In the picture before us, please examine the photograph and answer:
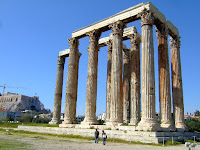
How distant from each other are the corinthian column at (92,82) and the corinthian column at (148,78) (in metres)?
8.92

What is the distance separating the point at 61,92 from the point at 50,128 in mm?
12713

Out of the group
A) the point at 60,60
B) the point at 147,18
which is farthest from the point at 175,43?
the point at 60,60

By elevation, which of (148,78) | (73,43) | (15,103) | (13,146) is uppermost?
(73,43)

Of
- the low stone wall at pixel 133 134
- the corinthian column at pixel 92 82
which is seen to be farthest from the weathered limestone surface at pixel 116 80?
the corinthian column at pixel 92 82

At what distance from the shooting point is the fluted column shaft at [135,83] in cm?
3123

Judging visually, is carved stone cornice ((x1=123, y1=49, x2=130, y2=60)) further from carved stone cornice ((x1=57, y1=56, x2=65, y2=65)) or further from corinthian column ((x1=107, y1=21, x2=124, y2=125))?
carved stone cornice ((x1=57, y1=56, x2=65, y2=65))

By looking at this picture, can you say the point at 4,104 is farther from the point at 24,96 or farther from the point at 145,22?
the point at 145,22

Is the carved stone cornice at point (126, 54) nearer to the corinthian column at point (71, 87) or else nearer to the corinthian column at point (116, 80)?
the corinthian column at point (116, 80)

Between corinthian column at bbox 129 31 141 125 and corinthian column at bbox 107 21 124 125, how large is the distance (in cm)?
464

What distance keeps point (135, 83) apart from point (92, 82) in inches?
252

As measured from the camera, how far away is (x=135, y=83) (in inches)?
1264

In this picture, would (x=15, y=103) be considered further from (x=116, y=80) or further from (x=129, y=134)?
(x=129, y=134)

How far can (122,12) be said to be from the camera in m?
30.0

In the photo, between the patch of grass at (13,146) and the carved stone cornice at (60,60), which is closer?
the patch of grass at (13,146)
